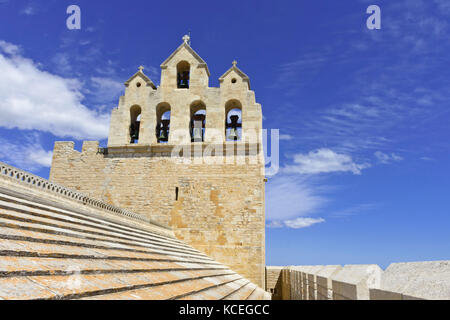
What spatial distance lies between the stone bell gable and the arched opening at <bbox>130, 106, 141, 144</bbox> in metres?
0.05

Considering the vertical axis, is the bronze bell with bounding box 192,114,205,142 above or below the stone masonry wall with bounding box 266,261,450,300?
above

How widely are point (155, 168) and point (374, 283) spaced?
1144 centimetres

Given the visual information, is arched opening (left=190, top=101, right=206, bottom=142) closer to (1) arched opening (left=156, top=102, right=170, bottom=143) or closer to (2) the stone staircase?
(1) arched opening (left=156, top=102, right=170, bottom=143)

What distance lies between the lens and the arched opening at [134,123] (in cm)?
1448

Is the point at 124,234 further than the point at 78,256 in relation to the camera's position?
Yes

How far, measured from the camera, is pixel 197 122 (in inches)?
564

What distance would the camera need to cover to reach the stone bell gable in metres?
12.4

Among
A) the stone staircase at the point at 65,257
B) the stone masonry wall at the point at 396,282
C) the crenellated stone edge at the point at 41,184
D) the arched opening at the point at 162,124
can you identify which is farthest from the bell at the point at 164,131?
the stone masonry wall at the point at 396,282

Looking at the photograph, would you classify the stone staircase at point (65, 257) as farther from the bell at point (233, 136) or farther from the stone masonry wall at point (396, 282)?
the bell at point (233, 136)

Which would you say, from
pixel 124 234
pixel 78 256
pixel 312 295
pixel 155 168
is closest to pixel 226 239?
pixel 155 168

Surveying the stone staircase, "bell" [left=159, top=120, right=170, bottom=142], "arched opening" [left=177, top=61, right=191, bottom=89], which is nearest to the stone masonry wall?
the stone staircase
